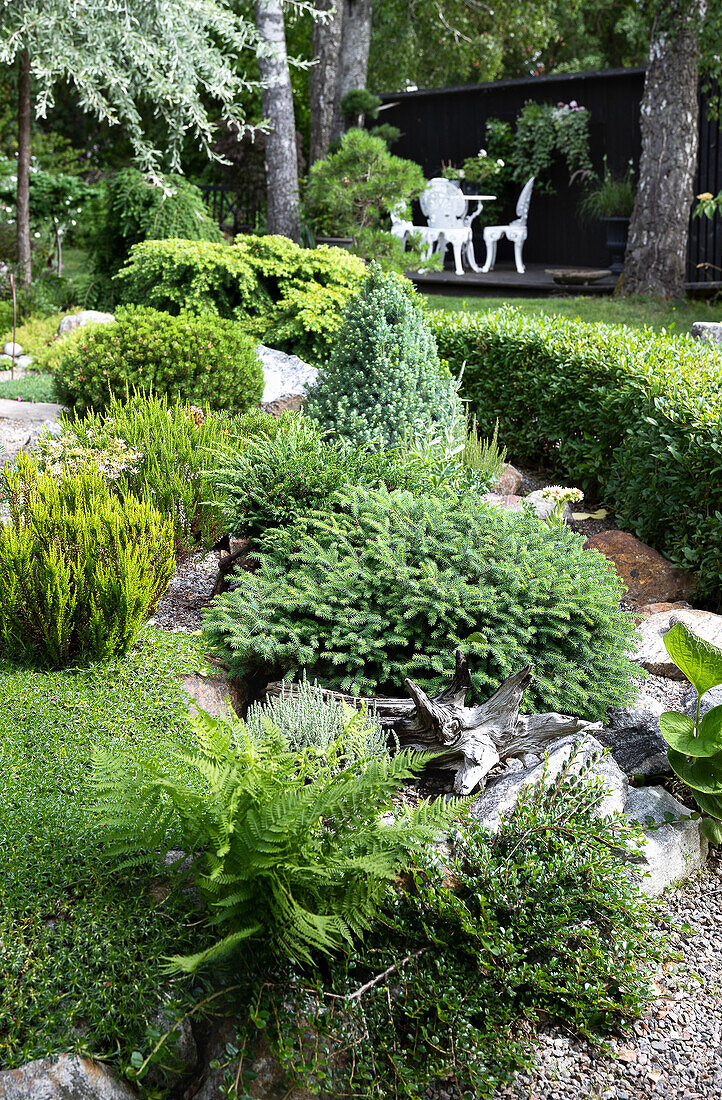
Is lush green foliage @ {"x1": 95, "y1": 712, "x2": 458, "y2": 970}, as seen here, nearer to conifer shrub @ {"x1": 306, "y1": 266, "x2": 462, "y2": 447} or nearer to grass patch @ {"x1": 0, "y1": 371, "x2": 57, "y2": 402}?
conifer shrub @ {"x1": 306, "y1": 266, "x2": 462, "y2": 447}

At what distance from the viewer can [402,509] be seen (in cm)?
381

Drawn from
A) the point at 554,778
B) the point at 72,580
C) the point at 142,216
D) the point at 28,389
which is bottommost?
the point at 554,778

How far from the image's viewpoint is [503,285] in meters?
13.3

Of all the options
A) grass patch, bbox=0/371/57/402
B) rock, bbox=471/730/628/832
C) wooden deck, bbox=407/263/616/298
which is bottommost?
rock, bbox=471/730/628/832

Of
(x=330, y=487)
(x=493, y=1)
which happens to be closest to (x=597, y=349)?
(x=330, y=487)

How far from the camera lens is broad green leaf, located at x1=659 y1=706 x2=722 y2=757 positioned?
290 centimetres

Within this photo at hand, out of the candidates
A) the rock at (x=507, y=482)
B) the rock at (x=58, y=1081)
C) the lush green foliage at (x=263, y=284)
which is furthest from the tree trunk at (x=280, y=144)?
the rock at (x=58, y=1081)

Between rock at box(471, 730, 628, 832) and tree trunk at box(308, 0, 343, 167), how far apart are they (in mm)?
12684

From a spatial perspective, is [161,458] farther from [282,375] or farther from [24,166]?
[24,166]

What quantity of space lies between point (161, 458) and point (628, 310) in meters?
7.60

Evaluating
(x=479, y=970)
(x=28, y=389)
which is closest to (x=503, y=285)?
(x=28, y=389)

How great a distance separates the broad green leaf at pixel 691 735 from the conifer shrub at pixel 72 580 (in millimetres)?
1993

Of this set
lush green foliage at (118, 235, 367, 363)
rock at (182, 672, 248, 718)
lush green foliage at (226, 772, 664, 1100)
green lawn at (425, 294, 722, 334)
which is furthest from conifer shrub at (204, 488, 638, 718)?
green lawn at (425, 294, 722, 334)

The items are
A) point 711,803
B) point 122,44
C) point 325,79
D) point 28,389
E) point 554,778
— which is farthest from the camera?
point 325,79
